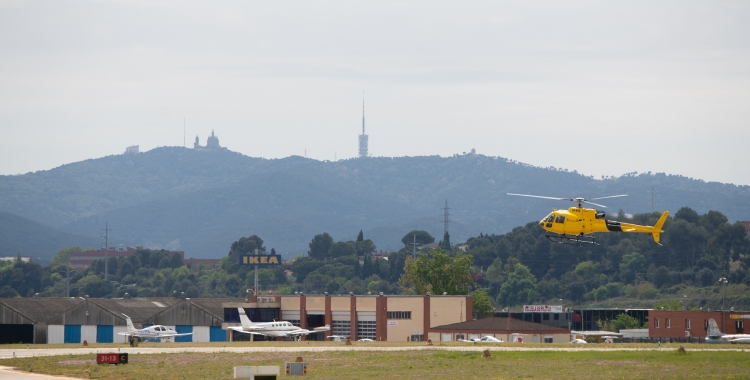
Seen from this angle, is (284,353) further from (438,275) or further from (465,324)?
(438,275)

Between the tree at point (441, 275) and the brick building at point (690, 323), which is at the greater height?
the tree at point (441, 275)

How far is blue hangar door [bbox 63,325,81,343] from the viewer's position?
433 ft

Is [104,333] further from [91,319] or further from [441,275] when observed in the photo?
[441,275]

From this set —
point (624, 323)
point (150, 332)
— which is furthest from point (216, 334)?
point (624, 323)

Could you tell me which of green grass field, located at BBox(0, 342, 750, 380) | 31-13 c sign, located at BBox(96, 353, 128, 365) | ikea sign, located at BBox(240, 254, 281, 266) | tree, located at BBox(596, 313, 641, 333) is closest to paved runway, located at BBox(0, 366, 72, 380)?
green grass field, located at BBox(0, 342, 750, 380)

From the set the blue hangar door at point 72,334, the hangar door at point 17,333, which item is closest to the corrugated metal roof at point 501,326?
the blue hangar door at point 72,334

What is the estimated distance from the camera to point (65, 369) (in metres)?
68.5

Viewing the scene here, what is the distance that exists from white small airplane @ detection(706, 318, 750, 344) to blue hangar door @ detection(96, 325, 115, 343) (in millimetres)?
74364

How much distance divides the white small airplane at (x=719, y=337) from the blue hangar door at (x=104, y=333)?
74.4m

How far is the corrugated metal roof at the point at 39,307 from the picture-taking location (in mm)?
131000

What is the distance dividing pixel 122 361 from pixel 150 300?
8595cm

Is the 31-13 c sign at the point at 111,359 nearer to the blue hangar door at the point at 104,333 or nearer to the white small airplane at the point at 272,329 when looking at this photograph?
the white small airplane at the point at 272,329

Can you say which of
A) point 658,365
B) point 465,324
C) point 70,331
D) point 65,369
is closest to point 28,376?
point 65,369

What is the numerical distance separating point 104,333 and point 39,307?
9006 mm
